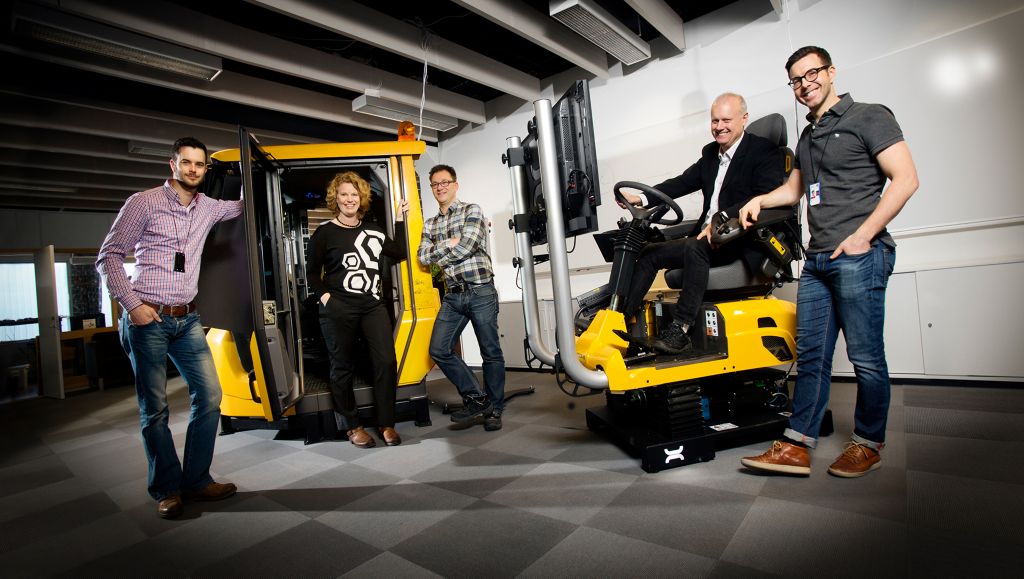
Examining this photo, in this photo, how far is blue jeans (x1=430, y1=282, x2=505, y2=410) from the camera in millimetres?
3258

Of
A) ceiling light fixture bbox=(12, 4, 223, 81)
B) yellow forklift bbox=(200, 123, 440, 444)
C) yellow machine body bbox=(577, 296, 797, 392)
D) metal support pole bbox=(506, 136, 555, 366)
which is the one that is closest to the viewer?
yellow machine body bbox=(577, 296, 797, 392)

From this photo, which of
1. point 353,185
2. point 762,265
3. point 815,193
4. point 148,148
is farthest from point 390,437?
point 148,148

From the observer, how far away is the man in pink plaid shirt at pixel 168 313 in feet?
6.97

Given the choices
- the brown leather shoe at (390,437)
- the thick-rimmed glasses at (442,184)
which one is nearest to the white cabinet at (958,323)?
the thick-rimmed glasses at (442,184)

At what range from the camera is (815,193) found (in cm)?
201

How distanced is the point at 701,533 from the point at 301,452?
2424 mm

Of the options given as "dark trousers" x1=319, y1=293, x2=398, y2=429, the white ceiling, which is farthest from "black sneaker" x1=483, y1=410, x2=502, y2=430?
the white ceiling

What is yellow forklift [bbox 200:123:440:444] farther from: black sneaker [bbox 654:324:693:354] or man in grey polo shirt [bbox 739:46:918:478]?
man in grey polo shirt [bbox 739:46:918:478]

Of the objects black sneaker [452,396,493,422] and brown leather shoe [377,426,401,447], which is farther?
black sneaker [452,396,493,422]

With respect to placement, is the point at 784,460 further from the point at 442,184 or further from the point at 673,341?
the point at 442,184

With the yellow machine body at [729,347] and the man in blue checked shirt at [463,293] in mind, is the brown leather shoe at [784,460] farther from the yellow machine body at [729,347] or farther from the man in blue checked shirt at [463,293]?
the man in blue checked shirt at [463,293]

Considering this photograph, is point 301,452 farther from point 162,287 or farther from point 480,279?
point 480,279

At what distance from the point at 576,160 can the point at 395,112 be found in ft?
11.8

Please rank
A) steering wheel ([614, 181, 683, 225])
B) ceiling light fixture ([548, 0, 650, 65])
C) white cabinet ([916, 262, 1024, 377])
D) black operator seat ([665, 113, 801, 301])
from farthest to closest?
ceiling light fixture ([548, 0, 650, 65])
white cabinet ([916, 262, 1024, 377])
steering wheel ([614, 181, 683, 225])
black operator seat ([665, 113, 801, 301])
